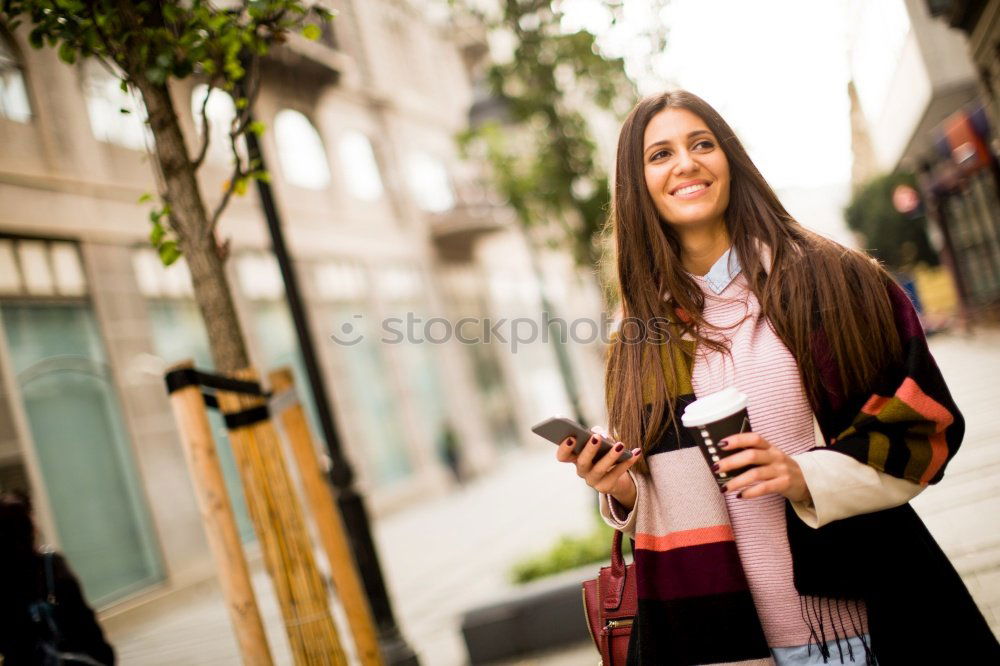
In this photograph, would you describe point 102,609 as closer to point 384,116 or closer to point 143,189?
point 143,189

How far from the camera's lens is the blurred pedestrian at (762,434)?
4.95 feet

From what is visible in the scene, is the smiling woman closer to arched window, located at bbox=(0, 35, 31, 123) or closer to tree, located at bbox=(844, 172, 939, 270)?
arched window, located at bbox=(0, 35, 31, 123)

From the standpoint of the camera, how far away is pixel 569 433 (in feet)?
5.52

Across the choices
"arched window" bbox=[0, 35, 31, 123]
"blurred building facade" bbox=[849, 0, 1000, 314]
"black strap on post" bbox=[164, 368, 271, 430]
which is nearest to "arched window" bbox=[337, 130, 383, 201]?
"arched window" bbox=[0, 35, 31, 123]

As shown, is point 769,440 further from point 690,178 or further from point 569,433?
point 690,178

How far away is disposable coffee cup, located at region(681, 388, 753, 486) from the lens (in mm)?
1382

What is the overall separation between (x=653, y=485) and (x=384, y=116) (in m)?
16.6

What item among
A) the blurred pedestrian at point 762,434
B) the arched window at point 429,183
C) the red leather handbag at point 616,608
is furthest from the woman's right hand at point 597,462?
the arched window at point 429,183

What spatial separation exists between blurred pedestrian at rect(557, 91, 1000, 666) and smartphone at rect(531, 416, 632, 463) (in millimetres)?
27

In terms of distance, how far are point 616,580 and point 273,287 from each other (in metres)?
11.8

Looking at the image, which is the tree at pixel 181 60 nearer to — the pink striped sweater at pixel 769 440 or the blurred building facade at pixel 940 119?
the pink striped sweater at pixel 769 440

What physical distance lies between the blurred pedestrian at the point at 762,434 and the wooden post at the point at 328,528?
1602 millimetres

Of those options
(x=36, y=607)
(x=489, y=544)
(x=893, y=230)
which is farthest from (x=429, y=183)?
(x=36, y=607)

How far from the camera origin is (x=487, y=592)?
7.10m
